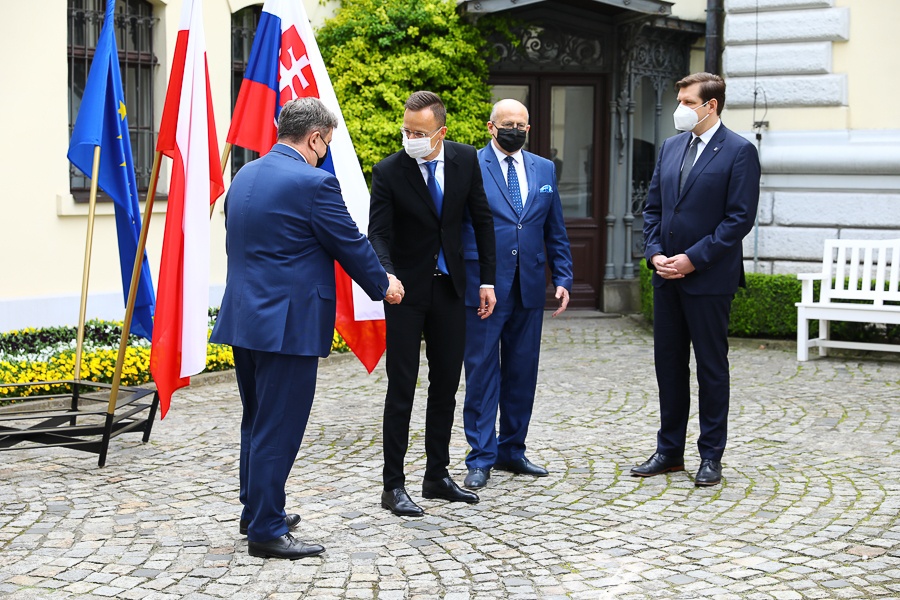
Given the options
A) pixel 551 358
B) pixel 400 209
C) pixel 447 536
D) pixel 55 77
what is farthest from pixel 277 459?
pixel 55 77

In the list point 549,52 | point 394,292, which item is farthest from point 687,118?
point 549,52

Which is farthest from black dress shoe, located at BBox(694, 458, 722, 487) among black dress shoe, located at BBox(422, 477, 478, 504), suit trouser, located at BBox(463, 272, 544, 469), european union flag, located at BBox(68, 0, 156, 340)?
european union flag, located at BBox(68, 0, 156, 340)

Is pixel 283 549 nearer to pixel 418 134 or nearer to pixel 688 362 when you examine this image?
pixel 418 134

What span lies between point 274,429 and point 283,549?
500 millimetres

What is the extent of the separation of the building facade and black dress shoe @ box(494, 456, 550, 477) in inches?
226

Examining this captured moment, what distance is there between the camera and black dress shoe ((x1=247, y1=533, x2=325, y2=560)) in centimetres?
514

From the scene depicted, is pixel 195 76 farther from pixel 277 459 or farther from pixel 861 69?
pixel 861 69

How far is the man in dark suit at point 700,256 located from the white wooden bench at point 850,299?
14.5 ft

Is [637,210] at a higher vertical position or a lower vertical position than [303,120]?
lower

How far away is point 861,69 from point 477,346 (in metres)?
7.69

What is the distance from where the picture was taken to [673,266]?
6.48 metres

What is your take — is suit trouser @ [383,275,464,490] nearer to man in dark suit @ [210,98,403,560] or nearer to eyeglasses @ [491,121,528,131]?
man in dark suit @ [210,98,403,560]

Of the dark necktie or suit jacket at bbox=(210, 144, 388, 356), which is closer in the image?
suit jacket at bbox=(210, 144, 388, 356)

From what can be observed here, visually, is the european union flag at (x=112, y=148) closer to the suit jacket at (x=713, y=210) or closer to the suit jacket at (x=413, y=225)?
the suit jacket at (x=413, y=225)
